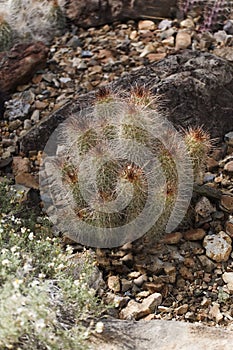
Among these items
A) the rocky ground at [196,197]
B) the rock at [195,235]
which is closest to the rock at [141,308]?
the rocky ground at [196,197]

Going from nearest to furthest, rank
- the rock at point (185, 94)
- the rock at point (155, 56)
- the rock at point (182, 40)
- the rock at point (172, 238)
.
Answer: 1. the rock at point (172, 238)
2. the rock at point (185, 94)
3. the rock at point (155, 56)
4. the rock at point (182, 40)

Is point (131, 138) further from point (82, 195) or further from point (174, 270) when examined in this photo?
point (174, 270)

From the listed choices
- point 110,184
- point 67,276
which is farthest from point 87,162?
point 67,276

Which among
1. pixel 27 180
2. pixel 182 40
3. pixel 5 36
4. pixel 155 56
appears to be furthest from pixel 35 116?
pixel 182 40

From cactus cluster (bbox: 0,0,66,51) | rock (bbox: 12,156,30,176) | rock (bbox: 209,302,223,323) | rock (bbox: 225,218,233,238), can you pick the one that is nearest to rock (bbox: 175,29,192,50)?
cactus cluster (bbox: 0,0,66,51)

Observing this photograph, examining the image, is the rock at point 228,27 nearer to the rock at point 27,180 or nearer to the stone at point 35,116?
the stone at point 35,116

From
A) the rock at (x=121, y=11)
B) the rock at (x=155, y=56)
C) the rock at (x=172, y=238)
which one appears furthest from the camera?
the rock at (x=121, y=11)

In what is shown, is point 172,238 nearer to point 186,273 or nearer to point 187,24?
point 186,273
